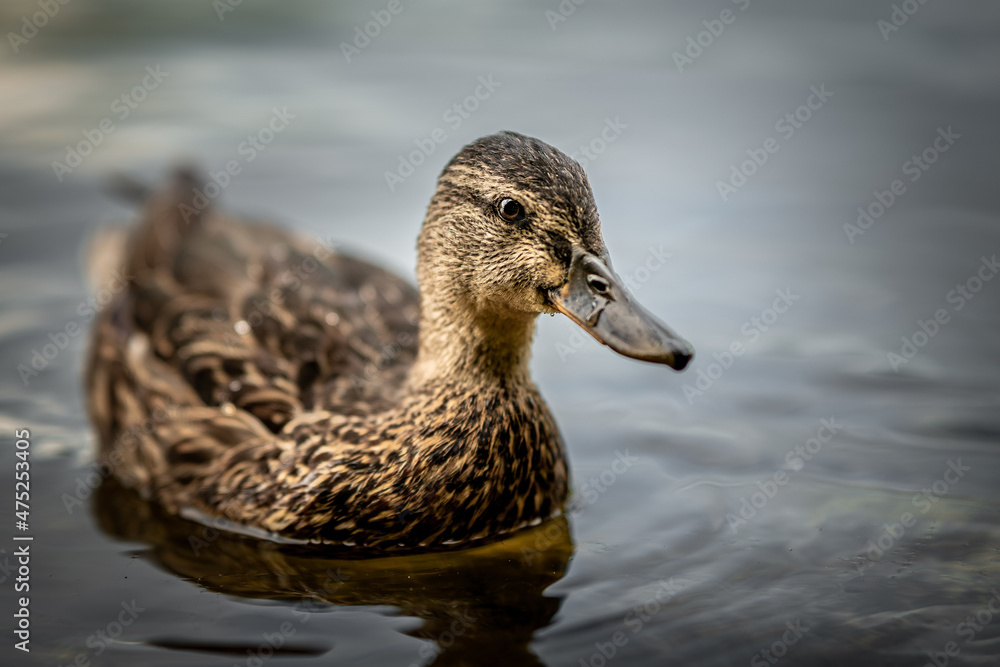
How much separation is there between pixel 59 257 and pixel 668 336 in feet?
20.1

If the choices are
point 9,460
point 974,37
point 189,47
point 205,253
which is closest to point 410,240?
point 205,253

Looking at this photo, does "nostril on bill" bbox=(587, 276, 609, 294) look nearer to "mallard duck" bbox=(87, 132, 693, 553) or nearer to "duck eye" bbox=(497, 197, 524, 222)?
"mallard duck" bbox=(87, 132, 693, 553)

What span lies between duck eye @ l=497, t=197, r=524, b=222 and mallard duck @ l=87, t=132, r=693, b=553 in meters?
0.01

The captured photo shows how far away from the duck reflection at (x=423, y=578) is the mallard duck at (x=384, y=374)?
0.11 meters

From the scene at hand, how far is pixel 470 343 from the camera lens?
6.01 m

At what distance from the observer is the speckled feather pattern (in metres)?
5.67

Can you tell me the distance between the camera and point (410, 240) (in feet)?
31.0

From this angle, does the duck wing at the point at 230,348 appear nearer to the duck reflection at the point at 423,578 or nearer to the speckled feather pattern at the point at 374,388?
the speckled feather pattern at the point at 374,388

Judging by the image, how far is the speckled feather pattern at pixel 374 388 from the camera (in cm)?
567

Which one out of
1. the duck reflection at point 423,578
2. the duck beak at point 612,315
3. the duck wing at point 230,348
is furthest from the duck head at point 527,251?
the duck reflection at point 423,578

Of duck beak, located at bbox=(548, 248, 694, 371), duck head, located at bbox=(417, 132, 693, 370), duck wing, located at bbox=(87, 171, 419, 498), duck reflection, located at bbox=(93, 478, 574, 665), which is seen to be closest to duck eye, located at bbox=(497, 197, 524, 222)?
duck head, located at bbox=(417, 132, 693, 370)

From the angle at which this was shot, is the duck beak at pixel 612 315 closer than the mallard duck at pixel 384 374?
Yes

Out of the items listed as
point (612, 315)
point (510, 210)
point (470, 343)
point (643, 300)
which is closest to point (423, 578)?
point (470, 343)

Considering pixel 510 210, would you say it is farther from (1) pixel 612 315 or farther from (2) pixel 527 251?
(1) pixel 612 315
